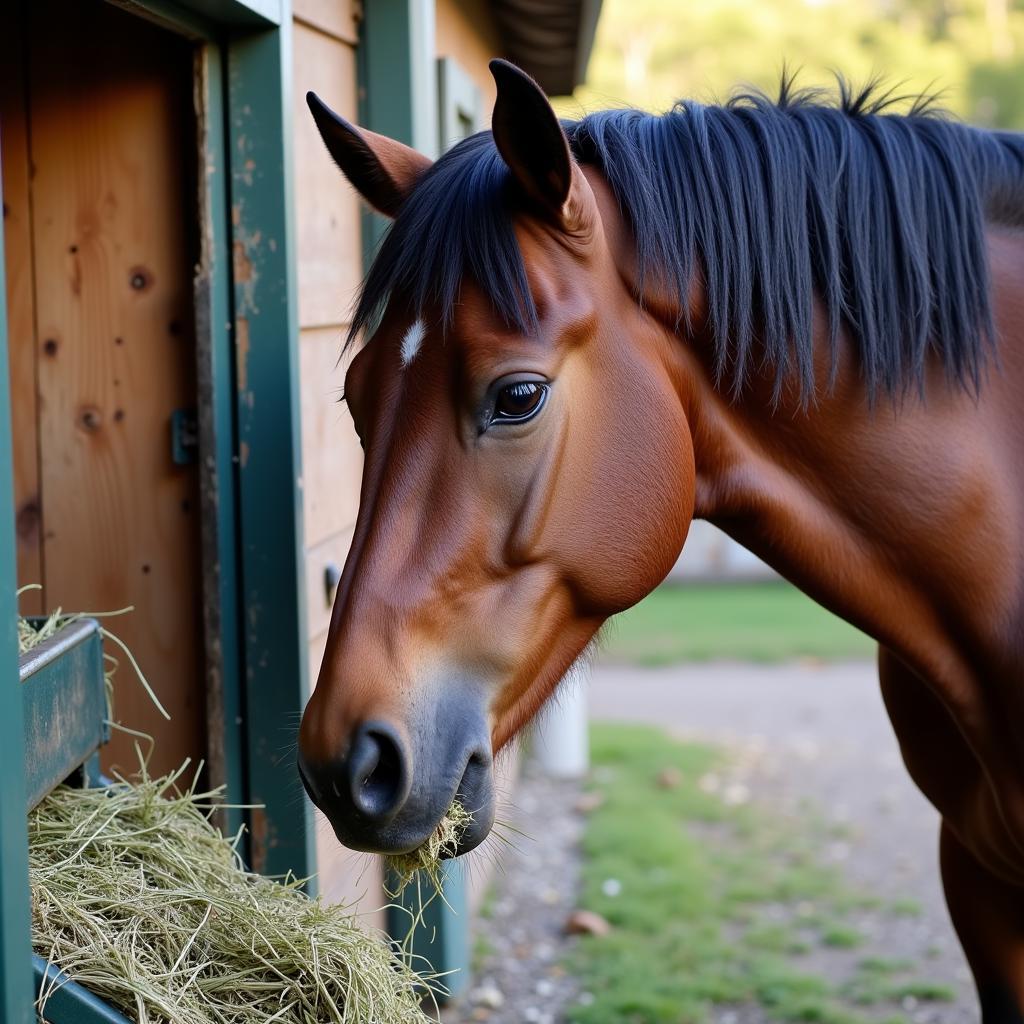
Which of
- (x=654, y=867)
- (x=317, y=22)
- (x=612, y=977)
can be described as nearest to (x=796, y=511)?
(x=317, y=22)

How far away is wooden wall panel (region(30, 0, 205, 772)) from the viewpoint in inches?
96.8

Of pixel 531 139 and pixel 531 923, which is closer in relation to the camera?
pixel 531 139

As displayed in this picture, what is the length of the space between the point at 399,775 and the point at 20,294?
1571mm

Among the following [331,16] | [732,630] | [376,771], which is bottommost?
[732,630]

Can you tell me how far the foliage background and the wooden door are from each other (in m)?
16.0

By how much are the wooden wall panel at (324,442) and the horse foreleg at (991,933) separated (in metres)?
1.51

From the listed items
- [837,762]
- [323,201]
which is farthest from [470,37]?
[837,762]

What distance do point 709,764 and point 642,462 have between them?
4772 millimetres

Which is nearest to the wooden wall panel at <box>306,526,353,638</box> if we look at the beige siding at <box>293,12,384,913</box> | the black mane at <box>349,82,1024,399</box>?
the beige siding at <box>293,12,384,913</box>

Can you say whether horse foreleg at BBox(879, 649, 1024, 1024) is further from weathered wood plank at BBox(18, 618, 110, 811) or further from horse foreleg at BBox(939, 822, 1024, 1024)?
weathered wood plank at BBox(18, 618, 110, 811)

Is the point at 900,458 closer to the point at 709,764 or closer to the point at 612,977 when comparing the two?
the point at 612,977

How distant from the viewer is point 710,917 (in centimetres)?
435

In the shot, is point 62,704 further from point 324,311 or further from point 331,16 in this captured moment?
point 331,16

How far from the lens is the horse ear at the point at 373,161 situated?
1.95 m
